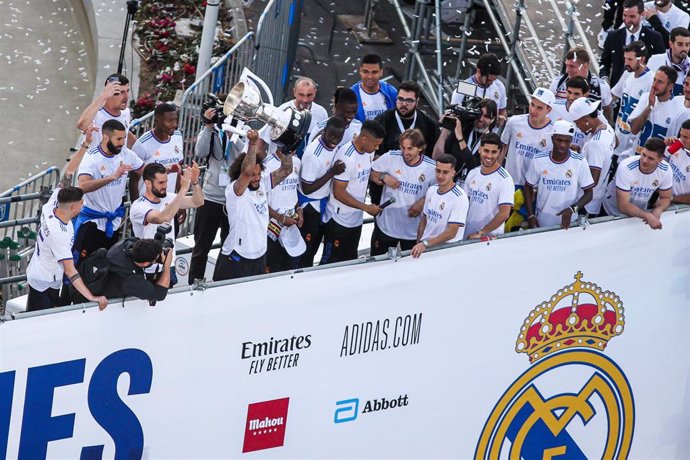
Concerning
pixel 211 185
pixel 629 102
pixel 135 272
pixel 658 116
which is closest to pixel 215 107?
pixel 211 185

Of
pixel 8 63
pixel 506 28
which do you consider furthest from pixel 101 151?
pixel 8 63

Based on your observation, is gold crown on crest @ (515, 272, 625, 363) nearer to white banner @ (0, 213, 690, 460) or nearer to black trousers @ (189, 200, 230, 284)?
white banner @ (0, 213, 690, 460)

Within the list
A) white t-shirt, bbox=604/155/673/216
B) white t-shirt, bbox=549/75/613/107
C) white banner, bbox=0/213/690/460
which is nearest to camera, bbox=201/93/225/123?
white banner, bbox=0/213/690/460

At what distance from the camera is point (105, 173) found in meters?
10.2

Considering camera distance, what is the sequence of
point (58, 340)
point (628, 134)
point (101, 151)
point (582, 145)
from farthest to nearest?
point (628, 134), point (582, 145), point (101, 151), point (58, 340)

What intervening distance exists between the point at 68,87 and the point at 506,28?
5.41 metres

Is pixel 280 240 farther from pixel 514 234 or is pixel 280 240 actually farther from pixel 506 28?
pixel 506 28

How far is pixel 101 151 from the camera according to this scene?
1023 cm

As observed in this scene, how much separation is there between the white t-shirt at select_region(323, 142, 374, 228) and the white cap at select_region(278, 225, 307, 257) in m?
0.31

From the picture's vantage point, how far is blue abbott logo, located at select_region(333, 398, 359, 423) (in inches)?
371

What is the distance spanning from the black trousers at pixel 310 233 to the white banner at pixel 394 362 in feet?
4.51

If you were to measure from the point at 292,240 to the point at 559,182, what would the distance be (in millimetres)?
2056

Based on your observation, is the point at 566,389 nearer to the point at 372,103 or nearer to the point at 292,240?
the point at 292,240

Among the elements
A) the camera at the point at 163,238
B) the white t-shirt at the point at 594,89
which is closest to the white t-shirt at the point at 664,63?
the white t-shirt at the point at 594,89
